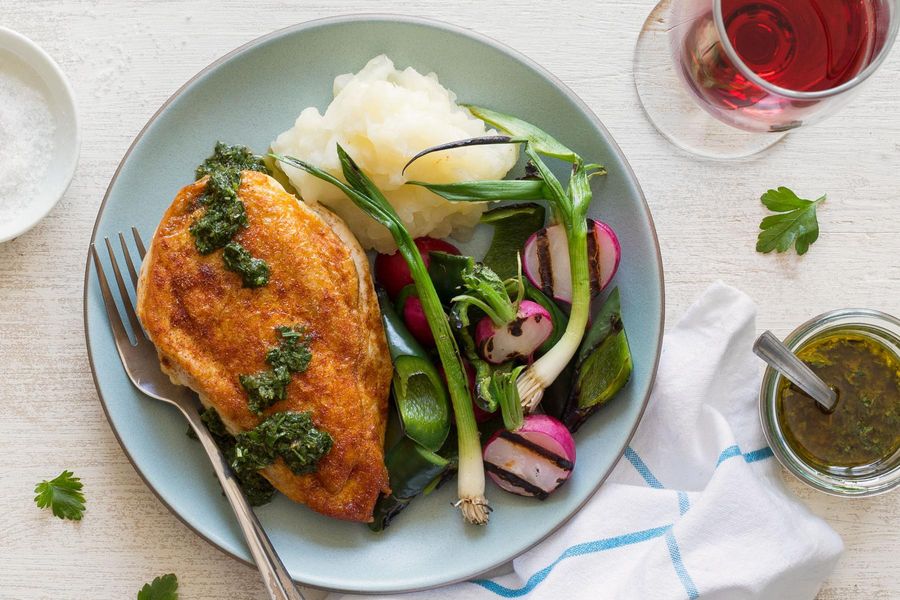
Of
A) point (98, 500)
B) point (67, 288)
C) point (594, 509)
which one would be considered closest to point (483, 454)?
point (594, 509)

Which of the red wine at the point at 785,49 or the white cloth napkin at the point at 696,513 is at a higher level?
the red wine at the point at 785,49

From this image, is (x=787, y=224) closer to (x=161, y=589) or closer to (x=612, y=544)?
(x=612, y=544)

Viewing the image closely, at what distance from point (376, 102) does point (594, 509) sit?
1597 mm

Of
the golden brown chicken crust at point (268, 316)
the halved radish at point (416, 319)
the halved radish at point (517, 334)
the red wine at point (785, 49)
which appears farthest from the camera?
the halved radish at point (416, 319)

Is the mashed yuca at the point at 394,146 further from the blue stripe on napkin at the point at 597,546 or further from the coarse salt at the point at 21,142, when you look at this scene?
the blue stripe on napkin at the point at 597,546

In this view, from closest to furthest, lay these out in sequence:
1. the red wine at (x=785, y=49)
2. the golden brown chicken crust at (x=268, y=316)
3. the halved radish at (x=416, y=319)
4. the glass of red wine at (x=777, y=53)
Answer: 1. the glass of red wine at (x=777, y=53)
2. the red wine at (x=785, y=49)
3. the golden brown chicken crust at (x=268, y=316)
4. the halved radish at (x=416, y=319)

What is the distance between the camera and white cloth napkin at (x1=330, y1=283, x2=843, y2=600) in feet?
9.30

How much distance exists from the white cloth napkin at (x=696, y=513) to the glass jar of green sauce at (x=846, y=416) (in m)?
0.12

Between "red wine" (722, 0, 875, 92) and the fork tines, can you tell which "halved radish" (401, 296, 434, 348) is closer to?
the fork tines

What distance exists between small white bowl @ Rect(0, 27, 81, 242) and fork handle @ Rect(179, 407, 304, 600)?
3.40 ft

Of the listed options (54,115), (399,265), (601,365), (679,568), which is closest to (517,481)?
(601,365)

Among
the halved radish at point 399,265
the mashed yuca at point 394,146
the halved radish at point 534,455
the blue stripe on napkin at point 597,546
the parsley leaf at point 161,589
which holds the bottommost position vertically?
the parsley leaf at point 161,589

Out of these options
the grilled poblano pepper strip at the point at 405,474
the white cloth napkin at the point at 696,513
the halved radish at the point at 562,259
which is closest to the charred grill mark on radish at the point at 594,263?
the halved radish at the point at 562,259

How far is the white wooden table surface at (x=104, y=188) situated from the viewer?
3066 mm
